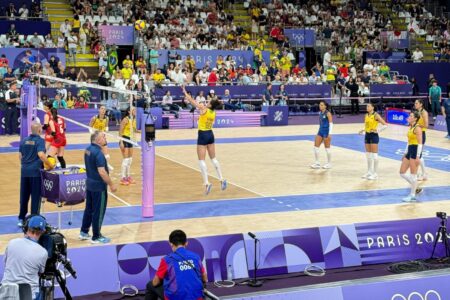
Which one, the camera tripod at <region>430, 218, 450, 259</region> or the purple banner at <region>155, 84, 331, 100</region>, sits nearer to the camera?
the camera tripod at <region>430, 218, 450, 259</region>

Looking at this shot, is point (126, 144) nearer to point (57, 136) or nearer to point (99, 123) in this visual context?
point (99, 123)

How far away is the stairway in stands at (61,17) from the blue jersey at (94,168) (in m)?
23.7

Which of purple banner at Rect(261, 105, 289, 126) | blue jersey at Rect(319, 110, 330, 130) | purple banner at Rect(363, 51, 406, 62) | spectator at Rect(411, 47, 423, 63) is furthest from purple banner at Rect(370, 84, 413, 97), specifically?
blue jersey at Rect(319, 110, 330, 130)

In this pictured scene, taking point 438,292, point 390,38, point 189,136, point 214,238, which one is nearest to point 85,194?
point 214,238

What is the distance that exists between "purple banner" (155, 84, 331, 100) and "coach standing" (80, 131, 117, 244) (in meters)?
20.1

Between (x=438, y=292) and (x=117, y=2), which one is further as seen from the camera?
(x=117, y=2)

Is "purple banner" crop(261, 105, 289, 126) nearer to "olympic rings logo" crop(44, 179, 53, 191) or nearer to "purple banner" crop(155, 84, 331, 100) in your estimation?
"purple banner" crop(155, 84, 331, 100)

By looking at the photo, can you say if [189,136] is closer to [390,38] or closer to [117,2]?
[117,2]

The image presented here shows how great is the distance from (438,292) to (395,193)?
8.44 m

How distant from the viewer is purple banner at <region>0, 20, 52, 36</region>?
1399 inches

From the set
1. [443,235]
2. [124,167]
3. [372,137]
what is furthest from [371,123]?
[443,235]

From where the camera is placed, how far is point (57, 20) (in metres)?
38.8

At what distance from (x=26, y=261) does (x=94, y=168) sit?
4745 millimetres

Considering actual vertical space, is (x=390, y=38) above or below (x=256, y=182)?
above
